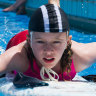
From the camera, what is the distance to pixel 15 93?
2305 mm

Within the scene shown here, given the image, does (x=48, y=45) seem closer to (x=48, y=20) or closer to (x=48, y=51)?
(x=48, y=51)

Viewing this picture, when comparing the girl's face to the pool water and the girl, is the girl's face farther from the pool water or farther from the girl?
the pool water

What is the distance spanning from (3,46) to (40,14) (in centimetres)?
345

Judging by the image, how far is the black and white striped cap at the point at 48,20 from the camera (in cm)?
237

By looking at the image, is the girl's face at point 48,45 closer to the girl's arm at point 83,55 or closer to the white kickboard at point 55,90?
the white kickboard at point 55,90

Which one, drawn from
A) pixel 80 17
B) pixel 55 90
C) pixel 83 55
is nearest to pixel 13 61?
pixel 55 90

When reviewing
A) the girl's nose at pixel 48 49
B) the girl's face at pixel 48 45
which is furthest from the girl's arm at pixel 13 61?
the girl's nose at pixel 48 49

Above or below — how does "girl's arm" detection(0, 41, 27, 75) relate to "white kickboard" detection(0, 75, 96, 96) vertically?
above

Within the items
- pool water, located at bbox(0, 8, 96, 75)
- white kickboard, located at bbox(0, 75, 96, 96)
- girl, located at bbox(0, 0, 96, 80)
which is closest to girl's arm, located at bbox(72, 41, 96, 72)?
girl, located at bbox(0, 0, 96, 80)

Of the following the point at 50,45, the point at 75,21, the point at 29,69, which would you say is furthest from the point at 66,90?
the point at 75,21

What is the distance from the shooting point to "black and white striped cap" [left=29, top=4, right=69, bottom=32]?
2.37 m

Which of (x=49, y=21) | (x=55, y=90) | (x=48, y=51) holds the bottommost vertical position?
(x=55, y=90)

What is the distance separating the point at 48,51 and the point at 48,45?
65mm

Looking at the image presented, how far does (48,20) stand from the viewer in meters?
2.37
